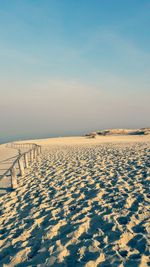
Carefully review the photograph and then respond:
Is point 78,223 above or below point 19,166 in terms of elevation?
below

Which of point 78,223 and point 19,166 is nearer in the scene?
point 78,223

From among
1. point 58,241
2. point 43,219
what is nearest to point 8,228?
point 43,219

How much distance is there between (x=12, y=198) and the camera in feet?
35.3

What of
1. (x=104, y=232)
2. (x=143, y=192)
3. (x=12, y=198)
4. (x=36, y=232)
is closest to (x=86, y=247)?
(x=104, y=232)

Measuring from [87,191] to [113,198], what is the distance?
157 cm

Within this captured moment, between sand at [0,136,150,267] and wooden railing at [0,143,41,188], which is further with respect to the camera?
wooden railing at [0,143,41,188]

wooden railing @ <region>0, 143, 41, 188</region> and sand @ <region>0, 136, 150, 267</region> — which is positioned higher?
wooden railing @ <region>0, 143, 41, 188</region>

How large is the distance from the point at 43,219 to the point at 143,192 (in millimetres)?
3796

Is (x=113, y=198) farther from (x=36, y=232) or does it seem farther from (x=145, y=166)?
(x=145, y=166)

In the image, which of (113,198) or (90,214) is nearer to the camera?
(90,214)

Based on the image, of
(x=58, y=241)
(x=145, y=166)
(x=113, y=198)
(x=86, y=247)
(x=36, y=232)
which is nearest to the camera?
(x=86, y=247)

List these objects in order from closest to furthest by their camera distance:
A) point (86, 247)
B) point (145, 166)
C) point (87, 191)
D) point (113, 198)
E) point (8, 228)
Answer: point (86, 247) → point (8, 228) → point (113, 198) → point (87, 191) → point (145, 166)

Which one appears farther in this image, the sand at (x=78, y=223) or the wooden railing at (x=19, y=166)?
the wooden railing at (x=19, y=166)

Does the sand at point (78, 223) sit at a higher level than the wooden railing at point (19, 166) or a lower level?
lower
